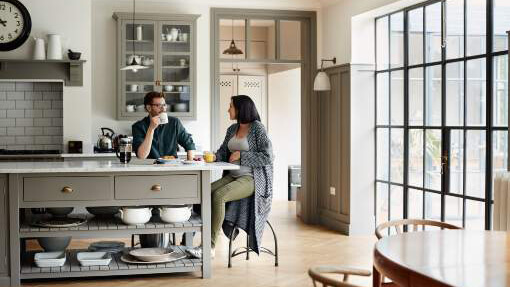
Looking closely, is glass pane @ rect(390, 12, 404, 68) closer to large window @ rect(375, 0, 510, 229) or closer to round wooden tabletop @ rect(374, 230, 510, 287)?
large window @ rect(375, 0, 510, 229)

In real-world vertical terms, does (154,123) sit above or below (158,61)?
below

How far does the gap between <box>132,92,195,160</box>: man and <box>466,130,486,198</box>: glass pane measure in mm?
2403

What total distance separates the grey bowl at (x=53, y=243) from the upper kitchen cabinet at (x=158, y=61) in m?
2.76

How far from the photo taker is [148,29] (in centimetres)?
823

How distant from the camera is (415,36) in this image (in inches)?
283

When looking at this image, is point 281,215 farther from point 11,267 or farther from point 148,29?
point 11,267

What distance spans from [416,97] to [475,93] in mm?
1142

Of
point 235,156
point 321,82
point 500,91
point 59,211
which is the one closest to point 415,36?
point 321,82

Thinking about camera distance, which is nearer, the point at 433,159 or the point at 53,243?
the point at 53,243

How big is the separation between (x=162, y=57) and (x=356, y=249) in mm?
3186

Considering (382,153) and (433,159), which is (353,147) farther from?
(433,159)

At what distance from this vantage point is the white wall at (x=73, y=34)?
8.00 m

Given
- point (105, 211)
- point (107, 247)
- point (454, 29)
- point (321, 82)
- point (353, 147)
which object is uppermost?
point (454, 29)

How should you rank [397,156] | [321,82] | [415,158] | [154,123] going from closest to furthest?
[154,123], [415,158], [397,156], [321,82]
